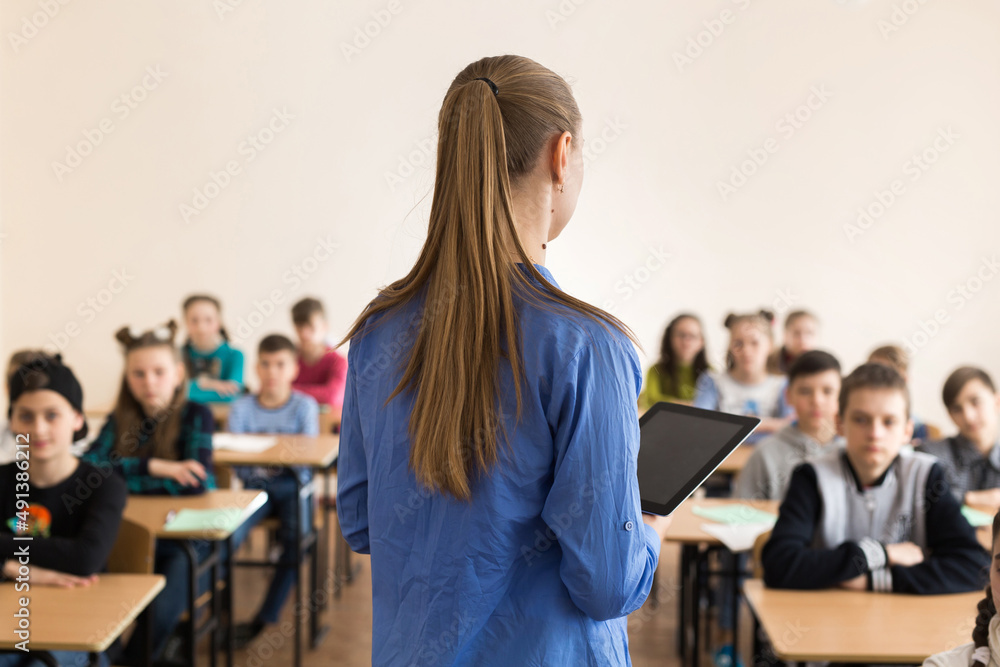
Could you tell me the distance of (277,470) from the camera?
11.3ft

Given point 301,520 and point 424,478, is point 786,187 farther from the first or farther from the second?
point 424,478

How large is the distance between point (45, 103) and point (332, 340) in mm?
2890

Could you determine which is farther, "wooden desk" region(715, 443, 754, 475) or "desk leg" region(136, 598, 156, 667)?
"wooden desk" region(715, 443, 754, 475)

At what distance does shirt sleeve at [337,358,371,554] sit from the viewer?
3.83ft

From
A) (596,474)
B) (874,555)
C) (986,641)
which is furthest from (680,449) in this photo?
(874,555)

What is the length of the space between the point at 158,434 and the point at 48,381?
0.74 metres

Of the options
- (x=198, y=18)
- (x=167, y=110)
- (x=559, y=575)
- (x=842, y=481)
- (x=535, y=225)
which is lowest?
(x=842, y=481)

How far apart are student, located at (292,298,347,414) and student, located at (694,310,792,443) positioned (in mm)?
2096

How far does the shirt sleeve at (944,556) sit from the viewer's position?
6.44 feet

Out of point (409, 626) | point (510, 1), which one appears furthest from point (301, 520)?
point (510, 1)

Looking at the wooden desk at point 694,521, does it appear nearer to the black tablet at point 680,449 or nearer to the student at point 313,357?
the black tablet at point 680,449

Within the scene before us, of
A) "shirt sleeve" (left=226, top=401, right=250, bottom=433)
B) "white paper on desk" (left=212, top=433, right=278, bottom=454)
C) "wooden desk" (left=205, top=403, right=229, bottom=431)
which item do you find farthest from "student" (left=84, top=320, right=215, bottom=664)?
"wooden desk" (left=205, top=403, right=229, bottom=431)

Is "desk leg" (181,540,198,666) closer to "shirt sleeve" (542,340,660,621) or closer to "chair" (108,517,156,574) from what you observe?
"chair" (108,517,156,574)

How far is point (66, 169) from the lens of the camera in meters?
6.22
